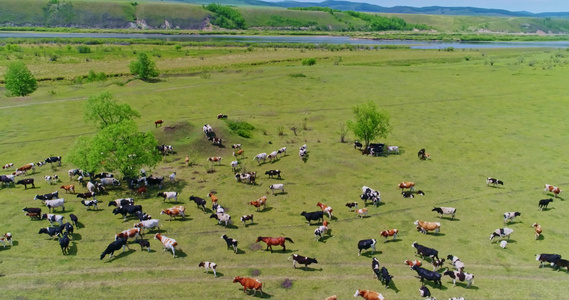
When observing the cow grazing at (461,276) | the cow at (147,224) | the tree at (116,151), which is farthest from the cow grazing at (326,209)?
the tree at (116,151)

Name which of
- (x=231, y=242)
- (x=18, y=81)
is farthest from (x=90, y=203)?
(x=18, y=81)

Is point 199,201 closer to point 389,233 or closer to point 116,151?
point 116,151

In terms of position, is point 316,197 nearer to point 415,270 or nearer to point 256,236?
point 256,236

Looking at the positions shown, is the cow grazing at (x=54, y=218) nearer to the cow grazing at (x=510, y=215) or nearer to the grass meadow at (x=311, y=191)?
the grass meadow at (x=311, y=191)

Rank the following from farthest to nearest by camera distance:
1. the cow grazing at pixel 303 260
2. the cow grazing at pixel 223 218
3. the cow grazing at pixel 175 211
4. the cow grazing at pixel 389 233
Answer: the cow grazing at pixel 175 211 < the cow grazing at pixel 223 218 < the cow grazing at pixel 389 233 < the cow grazing at pixel 303 260

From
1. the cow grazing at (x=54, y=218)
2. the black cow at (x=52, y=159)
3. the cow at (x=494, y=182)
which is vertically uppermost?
the cow at (x=494, y=182)

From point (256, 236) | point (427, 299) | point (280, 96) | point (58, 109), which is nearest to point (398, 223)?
point (427, 299)
